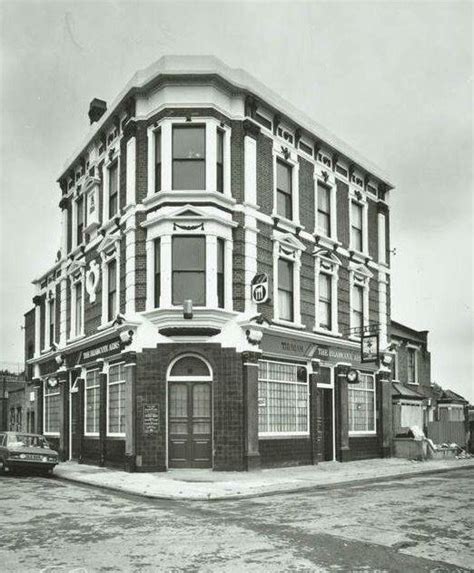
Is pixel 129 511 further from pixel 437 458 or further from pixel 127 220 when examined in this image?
pixel 437 458

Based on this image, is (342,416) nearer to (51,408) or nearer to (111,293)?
(111,293)

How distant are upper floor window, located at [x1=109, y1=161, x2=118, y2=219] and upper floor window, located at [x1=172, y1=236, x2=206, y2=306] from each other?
4115 millimetres

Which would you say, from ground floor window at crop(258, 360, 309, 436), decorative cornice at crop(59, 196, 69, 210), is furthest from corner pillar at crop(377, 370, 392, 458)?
decorative cornice at crop(59, 196, 69, 210)

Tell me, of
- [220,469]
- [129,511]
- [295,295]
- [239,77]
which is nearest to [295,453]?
[220,469]

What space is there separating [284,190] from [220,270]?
15.2 ft

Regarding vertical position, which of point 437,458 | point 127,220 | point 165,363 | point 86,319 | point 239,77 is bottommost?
point 437,458

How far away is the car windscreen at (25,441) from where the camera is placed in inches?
827

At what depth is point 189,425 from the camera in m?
20.6

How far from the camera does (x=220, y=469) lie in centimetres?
2020

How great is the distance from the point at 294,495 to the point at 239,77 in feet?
42.7

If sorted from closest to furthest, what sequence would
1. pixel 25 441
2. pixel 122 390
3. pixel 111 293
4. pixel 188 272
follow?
1. pixel 188 272
2. pixel 25 441
3. pixel 122 390
4. pixel 111 293

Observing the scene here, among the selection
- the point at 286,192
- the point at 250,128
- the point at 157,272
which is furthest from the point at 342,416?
the point at 250,128

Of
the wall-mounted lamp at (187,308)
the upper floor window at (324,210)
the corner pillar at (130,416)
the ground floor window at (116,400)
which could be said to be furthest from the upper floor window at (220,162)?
the ground floor window at (116,400)

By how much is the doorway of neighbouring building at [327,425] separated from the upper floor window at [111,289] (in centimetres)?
804
